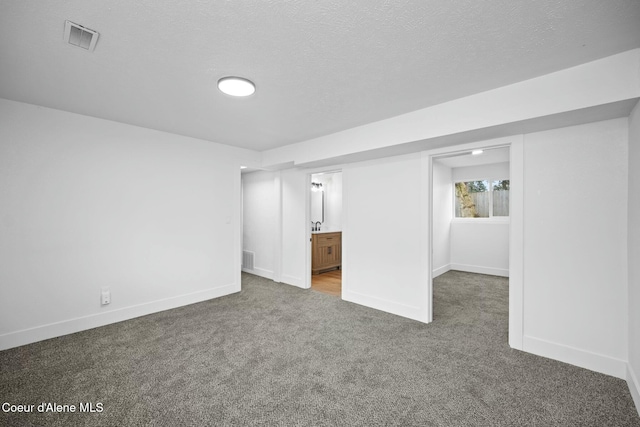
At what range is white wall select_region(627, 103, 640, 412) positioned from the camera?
1913mm

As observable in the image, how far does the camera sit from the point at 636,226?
1960 mm

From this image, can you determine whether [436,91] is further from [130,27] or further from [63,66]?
[63,66]

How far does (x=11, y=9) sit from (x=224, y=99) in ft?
4.57

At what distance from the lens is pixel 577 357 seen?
2.36m

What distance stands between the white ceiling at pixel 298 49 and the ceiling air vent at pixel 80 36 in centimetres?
4

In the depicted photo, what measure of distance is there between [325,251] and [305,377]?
3882 mm

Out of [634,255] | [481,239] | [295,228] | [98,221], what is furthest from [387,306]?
[98,221]

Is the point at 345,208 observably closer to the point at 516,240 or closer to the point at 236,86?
the point at 516,240

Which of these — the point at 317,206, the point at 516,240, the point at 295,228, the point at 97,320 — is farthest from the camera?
the point at 317,206

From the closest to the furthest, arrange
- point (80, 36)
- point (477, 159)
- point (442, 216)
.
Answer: point (80, 36)
point (477, 159)
point (442, 216)

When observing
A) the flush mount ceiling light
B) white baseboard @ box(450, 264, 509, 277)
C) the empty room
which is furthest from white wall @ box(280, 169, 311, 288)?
white baseboard @ box(450, 264, 509, 277)

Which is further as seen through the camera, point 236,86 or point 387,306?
point 387,306

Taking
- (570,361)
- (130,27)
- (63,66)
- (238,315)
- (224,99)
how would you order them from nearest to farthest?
(130,27), (63,66), (570,361), (224,99), (238,315)

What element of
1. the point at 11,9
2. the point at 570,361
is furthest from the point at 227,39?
the point at 570,361
